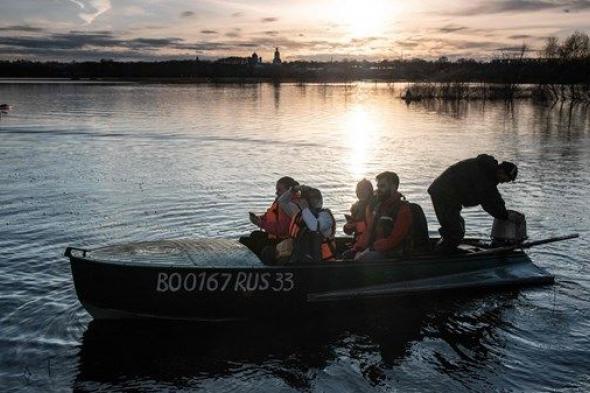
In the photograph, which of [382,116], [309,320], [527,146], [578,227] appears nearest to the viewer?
[309,320]

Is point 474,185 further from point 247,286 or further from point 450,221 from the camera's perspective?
point 247,286

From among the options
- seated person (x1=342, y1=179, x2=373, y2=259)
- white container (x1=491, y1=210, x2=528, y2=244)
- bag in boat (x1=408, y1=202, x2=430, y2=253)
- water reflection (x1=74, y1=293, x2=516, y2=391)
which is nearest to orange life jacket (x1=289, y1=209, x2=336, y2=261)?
seated person (x1=342, y1=179, x2=373, y2=259)

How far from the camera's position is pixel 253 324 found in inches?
373

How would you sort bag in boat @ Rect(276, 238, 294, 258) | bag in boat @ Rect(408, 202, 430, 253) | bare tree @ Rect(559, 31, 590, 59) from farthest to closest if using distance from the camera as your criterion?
bare tree @ Rect(559, 31, 590, 59), bag in boat @ Rect(408, 202, 430, 253), bag in boat @ Rect(276, 238, 294, 258)

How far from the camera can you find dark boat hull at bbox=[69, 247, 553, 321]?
8625 mm

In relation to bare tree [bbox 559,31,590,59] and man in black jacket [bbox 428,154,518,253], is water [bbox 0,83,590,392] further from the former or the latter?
bare tree [bbox 559,31,590,59]

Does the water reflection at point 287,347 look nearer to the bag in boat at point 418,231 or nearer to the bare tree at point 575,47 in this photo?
the bag in boat at point 418,231

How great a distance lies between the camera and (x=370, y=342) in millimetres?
9008

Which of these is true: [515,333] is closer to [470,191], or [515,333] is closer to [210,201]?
[470,191]

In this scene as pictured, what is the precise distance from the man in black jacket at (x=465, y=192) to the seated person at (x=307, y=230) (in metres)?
2.50

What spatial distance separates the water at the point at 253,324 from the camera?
7.96 m

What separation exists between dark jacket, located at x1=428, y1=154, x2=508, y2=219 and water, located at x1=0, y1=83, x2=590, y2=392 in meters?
1.68

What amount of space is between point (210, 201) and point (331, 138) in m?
18.7

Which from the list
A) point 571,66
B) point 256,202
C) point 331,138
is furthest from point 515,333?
point 571,66
